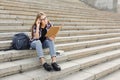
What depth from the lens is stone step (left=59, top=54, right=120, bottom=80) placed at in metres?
4.35

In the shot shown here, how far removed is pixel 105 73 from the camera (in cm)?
494

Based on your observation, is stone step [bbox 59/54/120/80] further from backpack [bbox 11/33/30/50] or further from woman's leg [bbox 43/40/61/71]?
backpack [bbox 11/33/30/50]

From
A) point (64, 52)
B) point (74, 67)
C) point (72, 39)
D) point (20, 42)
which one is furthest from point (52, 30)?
point (72, 39)

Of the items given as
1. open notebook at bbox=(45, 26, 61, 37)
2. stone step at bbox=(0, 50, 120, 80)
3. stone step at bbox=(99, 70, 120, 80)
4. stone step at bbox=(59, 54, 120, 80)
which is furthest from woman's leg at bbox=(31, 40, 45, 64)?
stone step at bbox=(99, 70, 120, 80)

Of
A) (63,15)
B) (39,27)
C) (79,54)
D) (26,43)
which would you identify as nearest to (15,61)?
(26,43)

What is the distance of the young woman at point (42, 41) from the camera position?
13.4 ft

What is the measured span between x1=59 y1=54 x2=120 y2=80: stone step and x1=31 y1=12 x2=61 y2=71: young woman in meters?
0.41

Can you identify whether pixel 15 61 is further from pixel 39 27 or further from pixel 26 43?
pixel 39 27

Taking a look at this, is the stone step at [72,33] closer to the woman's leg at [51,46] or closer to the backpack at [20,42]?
the backpack at [20,42]

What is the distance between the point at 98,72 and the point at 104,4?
1035cm

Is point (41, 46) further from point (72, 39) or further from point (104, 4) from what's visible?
point (104, 4)

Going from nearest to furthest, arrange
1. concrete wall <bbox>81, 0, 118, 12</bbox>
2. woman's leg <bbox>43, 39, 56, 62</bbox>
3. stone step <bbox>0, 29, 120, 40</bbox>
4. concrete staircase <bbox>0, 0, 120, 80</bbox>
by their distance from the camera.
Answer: concrete staircase <bbox>0, 0, 120, 80</bbox>
woman's leg <bbox>43, 39, 56, 62</bbox>
stone step <bbox>0, 29, 120, 40</bbox>
concrete wall <bbox>81, 0, 118, 12</bbox>

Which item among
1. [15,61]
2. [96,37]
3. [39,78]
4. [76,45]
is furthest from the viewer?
[96,37]

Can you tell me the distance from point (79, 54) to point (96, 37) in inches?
77.6
